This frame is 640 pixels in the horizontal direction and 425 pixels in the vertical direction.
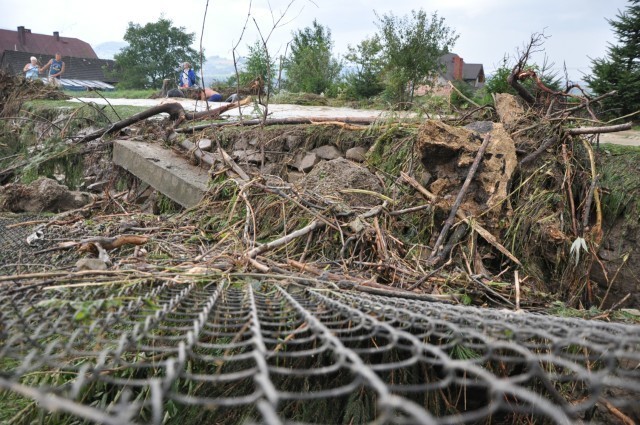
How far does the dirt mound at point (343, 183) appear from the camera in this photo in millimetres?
4004

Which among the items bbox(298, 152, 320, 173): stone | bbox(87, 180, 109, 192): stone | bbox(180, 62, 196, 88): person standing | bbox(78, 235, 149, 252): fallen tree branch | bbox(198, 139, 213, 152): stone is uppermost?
bbox(180, 62, 196, 88): person standing

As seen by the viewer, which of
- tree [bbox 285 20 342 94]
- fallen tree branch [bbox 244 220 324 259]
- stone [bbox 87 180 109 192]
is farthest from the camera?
tree [bbox 285 20 342 94]

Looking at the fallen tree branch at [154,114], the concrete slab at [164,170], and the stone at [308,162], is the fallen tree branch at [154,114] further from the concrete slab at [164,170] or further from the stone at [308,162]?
the stone at [308,162]

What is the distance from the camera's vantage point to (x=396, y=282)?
117 inches

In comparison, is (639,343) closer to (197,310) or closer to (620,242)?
(197,310)

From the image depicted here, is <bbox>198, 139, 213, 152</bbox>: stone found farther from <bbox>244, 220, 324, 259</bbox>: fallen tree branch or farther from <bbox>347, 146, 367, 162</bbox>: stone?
<bbox>244, 220, 324, 259</bbox>: fallen tree branch

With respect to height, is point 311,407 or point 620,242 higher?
point 620,242

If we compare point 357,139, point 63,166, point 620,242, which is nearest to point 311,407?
point 620,242

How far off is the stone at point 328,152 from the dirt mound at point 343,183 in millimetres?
815

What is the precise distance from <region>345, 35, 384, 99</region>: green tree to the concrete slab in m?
9.00

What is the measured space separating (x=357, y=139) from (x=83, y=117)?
4.77m

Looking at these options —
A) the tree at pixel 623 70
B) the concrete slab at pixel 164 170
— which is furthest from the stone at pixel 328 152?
the tree at pixel 623 70

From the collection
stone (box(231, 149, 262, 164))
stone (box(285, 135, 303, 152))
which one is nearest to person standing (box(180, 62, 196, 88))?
stone (box(231, 149, 262, 164))

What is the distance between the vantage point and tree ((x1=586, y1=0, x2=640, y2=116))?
847 centimetres
